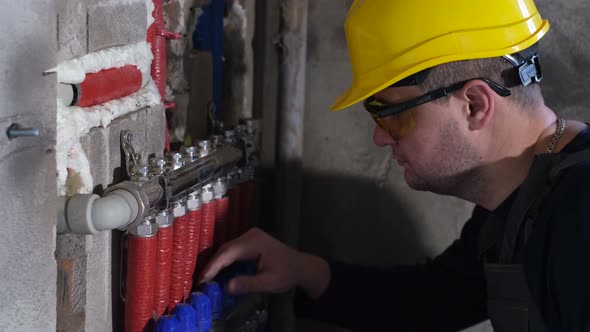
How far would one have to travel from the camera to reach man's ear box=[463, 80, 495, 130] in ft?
3.99

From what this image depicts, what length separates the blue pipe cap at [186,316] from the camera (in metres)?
1.21

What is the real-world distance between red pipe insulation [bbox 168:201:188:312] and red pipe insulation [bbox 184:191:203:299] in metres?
0.02

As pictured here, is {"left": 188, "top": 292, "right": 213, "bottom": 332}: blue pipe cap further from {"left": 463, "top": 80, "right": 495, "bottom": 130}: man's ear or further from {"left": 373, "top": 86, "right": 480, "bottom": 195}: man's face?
{"left": 463, "top": 80, "right": 495, "bottom": 130}: man's ear

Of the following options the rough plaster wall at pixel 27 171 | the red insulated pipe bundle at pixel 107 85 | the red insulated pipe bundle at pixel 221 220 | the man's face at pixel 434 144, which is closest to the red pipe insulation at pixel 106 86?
the red insulated pipe bundle at pixel 107 85

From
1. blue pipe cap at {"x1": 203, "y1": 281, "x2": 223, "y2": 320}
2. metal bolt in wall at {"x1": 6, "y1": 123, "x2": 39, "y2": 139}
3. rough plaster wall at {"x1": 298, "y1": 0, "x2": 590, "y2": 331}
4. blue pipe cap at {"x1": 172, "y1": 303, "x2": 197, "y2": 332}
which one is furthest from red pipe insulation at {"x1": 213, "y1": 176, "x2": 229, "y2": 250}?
metal bolt in wall at {"x1": 6, "y1": 123, "x2": 39, "y2": 139}

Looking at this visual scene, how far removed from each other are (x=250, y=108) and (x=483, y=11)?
73 cm

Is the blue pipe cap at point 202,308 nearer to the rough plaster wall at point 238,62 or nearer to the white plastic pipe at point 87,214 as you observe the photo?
the white plastic pipe at point 87,214

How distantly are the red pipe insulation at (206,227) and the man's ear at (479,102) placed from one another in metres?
0.50

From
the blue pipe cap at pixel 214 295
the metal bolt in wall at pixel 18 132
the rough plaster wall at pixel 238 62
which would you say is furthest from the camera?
the rough plaster wall at pixel 238 62

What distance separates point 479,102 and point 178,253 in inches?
23.2

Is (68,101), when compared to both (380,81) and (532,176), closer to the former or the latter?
(380,81)

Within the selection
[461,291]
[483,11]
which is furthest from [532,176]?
[461,291]

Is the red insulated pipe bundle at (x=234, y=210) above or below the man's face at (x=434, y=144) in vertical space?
below

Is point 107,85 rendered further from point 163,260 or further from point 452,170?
point 452,170
